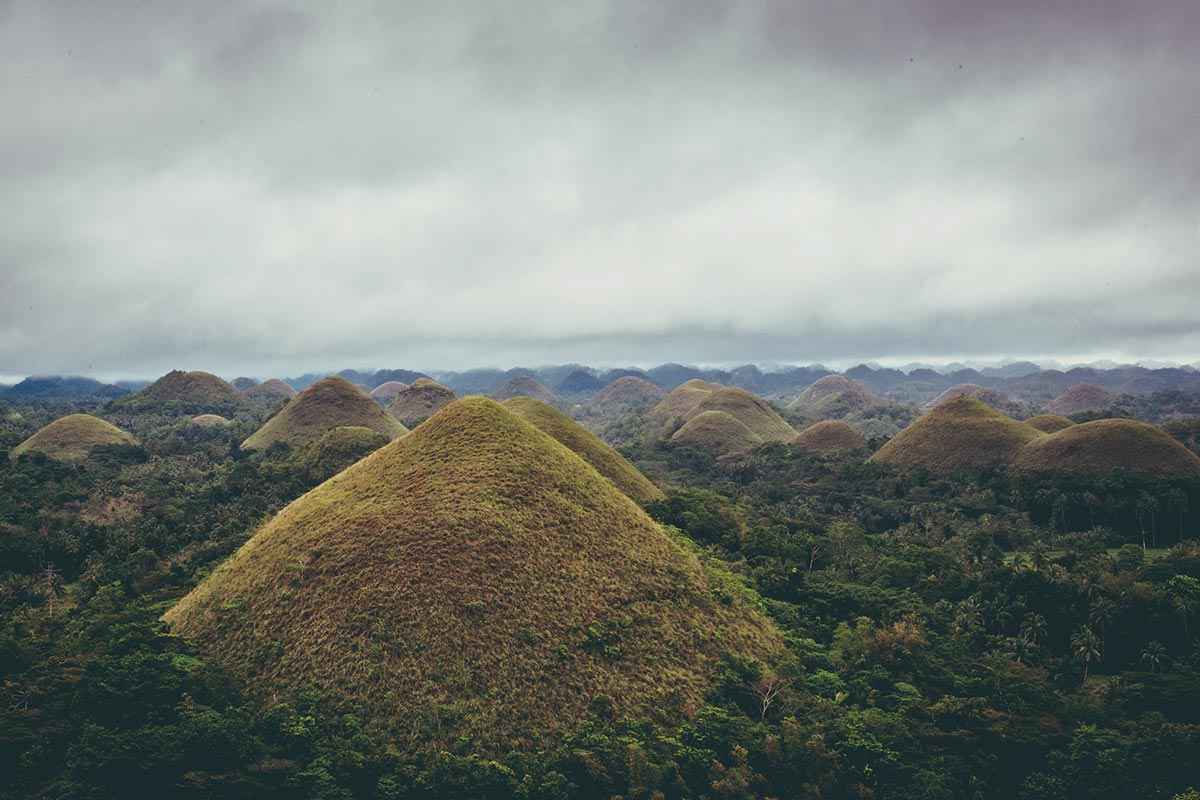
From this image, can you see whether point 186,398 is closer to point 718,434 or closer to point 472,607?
point 718,434

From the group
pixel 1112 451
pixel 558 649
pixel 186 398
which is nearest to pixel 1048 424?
pixel 1112 451

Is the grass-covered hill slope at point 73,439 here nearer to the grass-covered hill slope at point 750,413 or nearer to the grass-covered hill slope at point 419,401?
the grass-covered hill slope at point 419,401

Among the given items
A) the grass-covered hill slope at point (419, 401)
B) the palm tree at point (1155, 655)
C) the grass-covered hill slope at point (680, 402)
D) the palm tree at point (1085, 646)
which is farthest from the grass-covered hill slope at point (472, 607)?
the grass-covered hill slope at point (680, 402)

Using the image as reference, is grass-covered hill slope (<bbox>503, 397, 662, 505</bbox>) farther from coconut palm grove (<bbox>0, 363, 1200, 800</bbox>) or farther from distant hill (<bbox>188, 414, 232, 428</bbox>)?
distant hill (<bbox>188, 414, 232, 428</bbox>)

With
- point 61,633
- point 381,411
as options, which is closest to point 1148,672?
point 61,633

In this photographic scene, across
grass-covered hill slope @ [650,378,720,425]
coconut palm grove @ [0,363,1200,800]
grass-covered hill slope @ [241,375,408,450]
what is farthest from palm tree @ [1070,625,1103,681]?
grass-covered hill slope @ [650,378,720,425]

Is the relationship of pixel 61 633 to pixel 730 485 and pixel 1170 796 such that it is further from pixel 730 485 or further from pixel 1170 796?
pixel 730 485
